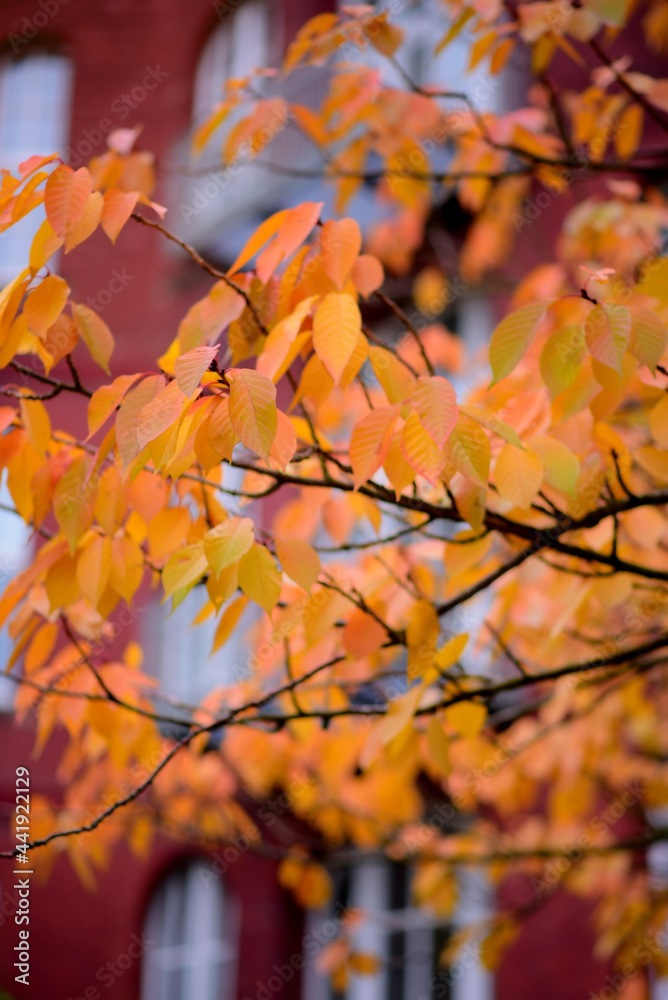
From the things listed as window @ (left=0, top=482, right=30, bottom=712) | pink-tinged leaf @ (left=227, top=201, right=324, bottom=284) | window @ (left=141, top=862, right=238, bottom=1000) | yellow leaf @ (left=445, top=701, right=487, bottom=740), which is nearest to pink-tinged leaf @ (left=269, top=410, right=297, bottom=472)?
pink-tinged leaf @ (left=227, top=201, right=324, bottom=284)

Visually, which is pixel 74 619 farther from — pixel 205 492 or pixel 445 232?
pixel 445 232

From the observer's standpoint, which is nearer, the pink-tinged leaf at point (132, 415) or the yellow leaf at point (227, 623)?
the pink-tinged leaf at point (132, 415)

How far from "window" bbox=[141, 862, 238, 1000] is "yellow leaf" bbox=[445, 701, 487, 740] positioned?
556 cm

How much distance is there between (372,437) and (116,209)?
0.55 m

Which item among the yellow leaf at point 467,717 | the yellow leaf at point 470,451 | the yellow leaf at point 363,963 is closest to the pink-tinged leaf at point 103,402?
the yellow leaf at point 470,451

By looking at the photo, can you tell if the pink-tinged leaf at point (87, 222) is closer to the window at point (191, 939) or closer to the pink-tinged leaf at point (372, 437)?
the pink-tinged leaf at point (372, 437)

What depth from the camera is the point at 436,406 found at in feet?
3.37

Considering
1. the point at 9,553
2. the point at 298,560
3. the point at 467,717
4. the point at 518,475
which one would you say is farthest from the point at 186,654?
the point at 518,475

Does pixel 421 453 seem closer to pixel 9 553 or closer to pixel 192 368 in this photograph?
pixel 192 368

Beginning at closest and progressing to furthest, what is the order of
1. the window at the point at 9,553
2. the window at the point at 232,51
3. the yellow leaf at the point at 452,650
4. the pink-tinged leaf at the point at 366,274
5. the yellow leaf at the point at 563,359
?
the yellow leaf at the point at 563,359 → the pink-tinged leaf at the point at 366,274 → the yellow leaf at the point at 452,650 → the window at the point at 9,553 → the window at the point at 232,51

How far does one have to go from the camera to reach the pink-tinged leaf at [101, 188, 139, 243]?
4.09ft

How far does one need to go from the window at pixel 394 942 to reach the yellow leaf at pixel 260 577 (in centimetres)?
476

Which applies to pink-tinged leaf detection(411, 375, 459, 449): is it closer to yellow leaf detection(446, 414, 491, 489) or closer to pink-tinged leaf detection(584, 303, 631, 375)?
yellow leaf detection(446, 414, 491, 489)

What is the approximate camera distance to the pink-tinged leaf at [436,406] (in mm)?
997
